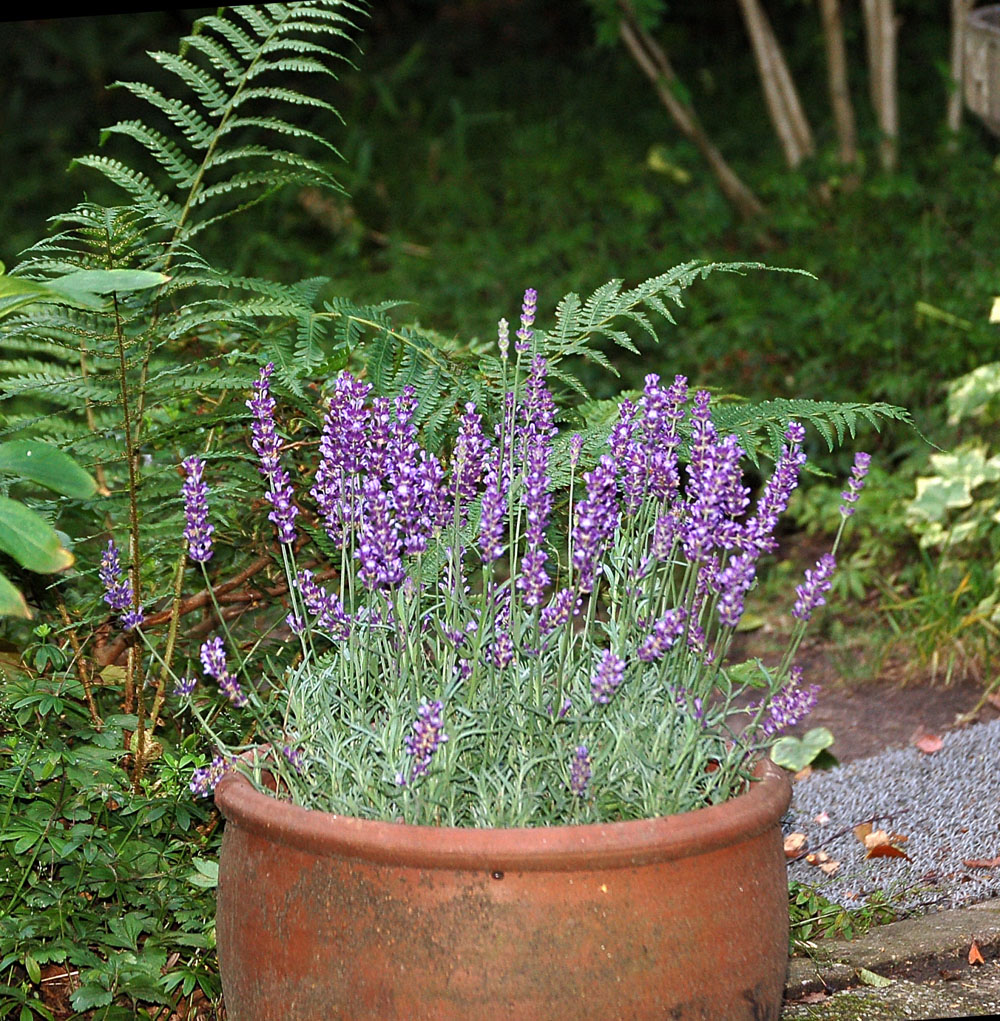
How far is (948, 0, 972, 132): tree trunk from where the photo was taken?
20.5 feet

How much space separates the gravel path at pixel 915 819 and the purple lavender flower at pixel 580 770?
4.29ft

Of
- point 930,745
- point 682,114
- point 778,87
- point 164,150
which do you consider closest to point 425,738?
point 164,150

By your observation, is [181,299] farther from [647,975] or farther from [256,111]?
[647,975]

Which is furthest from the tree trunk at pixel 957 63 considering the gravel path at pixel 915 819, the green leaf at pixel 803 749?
the green leaf at pixel 803 749

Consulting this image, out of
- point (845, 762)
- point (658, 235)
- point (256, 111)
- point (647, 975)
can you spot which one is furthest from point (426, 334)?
point (256, 111)

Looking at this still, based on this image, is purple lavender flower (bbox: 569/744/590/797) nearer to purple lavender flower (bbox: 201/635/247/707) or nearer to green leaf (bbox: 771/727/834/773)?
purple lavender flower (bbox: 201/635/247/707)

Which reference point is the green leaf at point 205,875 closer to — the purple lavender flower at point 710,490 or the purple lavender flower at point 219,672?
the purple lavender flower at point 219,672

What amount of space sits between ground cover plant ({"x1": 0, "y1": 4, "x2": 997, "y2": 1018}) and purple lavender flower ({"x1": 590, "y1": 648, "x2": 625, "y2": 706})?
2.10 feet

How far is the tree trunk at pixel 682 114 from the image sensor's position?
6.79 meters

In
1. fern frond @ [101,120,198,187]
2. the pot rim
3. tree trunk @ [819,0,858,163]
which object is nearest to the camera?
the pot rim

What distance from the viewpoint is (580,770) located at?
177 cm

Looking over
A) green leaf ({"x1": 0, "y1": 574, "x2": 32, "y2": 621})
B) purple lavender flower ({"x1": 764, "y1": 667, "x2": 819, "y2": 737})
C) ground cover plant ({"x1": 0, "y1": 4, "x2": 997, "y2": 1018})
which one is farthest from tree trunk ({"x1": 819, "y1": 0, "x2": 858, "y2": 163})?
green leaf ({"x1": 0, "y1": 574, "x2": 32, "y2": 621})

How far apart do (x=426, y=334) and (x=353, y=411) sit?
67 centimetres

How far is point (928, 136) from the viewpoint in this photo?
25.5 ft
